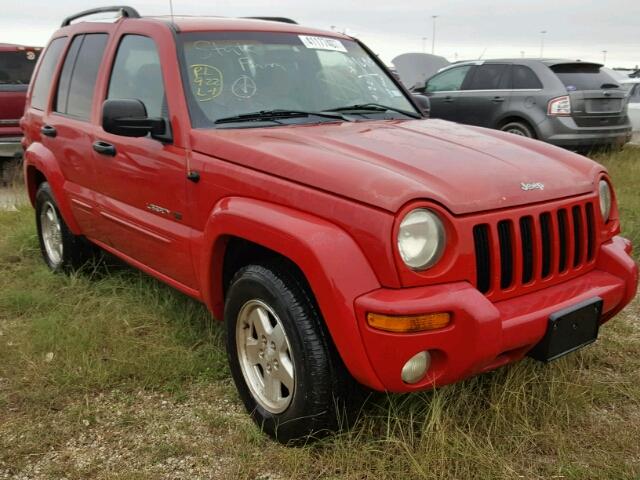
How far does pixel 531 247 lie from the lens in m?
2.48

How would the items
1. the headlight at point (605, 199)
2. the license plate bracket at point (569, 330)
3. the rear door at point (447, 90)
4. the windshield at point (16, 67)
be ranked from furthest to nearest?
the rear door at point (447, 90) → the windshield at point (16, 67) → the headlight at point (605, 199) → the license plate bracket at point (569, 330)

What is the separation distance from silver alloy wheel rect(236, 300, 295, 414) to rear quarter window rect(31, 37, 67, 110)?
2.94 metres

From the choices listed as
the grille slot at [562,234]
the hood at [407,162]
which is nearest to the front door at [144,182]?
the hood at [407,162]

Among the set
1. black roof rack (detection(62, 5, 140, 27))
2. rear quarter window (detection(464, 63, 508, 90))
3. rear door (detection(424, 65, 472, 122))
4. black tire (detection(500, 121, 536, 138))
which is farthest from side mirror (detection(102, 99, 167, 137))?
rear door (detection(424, 65, 472, 122))

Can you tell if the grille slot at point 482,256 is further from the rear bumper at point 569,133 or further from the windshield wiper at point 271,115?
the rear bumper at point 569,133

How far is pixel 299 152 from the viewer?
2611 millimetres

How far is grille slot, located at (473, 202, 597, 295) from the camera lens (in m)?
2.35

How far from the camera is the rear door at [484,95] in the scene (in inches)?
362

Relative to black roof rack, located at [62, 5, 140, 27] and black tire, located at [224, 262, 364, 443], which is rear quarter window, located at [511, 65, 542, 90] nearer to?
black roof rack, located at [62, 5, 140, 27]

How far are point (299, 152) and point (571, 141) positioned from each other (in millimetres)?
6715

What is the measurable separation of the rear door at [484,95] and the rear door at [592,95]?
0.77 meters

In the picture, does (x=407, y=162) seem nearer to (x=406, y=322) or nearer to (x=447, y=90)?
(x=406, y=322)

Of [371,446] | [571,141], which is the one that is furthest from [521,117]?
[371,446]

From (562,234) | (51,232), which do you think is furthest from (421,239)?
(51,232)
